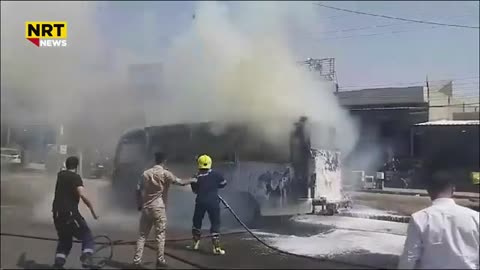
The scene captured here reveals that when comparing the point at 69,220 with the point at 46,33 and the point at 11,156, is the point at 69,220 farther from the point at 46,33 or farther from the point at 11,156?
the point at 46,33

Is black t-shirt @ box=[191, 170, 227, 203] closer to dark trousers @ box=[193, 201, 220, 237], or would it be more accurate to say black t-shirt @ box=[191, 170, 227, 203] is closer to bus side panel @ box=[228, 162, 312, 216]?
dark trousers @ box=[193, 201, 220, 237]

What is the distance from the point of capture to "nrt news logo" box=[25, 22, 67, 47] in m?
6.90

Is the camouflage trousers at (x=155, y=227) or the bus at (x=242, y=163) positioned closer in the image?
the camouflage trousers at (x=155, y=227)

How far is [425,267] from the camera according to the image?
2330mm

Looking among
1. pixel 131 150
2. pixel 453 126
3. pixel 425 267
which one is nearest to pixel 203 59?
pixel 131 150

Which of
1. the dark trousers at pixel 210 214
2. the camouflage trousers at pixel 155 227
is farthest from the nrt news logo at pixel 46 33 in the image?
the camouflage trousers at pixel 155 227

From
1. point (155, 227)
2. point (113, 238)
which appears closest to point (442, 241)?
point (155, 227)

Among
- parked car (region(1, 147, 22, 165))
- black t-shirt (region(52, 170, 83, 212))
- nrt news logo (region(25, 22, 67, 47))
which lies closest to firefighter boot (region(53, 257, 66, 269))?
black t-shirt (region(52, 170, 83, 212))

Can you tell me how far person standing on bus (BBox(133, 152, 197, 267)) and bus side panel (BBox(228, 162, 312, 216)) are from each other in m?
2.34

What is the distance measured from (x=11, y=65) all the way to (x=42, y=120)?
854 millimetres

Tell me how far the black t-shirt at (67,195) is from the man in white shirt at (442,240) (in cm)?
315

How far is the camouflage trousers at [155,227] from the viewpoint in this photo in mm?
4688

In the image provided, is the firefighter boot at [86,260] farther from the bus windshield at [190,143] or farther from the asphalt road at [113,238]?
the bus windshield at [190,143]

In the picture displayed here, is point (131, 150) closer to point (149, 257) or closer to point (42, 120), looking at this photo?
point (42, 120)
